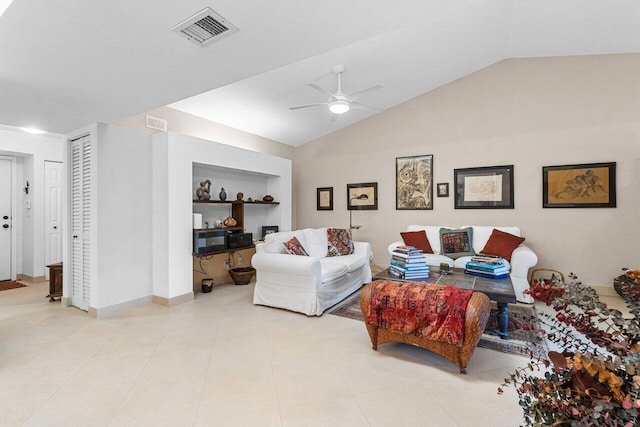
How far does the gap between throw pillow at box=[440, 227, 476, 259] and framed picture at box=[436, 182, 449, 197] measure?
2.48 ft

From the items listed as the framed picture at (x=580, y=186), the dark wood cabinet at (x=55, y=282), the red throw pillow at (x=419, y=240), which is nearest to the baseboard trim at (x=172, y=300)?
the dark wood cabinet at (x=55, y=282)

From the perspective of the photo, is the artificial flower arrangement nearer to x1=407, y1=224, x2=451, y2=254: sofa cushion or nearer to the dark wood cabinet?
x1=407, y1=224, x2=451, y2=254: sofa cushion

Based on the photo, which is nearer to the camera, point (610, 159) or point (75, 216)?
point (75, 216)

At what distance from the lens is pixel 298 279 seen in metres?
3.45

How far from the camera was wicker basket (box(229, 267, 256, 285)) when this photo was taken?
4.79m

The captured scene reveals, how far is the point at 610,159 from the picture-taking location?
417 centimetres

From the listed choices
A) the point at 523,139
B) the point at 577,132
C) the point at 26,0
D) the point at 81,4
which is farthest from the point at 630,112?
the point at 26,0

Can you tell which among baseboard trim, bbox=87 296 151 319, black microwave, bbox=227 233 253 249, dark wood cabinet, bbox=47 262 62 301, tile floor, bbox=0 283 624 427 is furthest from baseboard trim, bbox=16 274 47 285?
black microwave, bbox=227 233 253 249

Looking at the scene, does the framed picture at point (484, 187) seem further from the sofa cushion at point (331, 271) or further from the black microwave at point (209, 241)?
the black microwave at point (209, 241)

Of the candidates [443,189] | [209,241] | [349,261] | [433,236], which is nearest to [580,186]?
[443,189]

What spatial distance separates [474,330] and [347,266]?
198 cm

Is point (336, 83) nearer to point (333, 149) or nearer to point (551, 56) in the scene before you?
point (333, 149)

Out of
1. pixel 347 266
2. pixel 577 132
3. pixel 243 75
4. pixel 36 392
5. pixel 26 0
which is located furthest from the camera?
pixel 577 132

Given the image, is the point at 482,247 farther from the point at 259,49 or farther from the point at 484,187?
the point at 259,49
